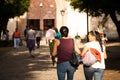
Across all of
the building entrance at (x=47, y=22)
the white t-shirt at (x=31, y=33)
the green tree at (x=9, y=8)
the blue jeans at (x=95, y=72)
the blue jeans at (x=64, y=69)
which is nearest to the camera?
the blue jeans at (x=95, y=72)

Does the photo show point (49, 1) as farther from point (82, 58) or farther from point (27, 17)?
point (82, 58)

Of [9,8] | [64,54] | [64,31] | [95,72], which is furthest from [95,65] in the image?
[9,8]

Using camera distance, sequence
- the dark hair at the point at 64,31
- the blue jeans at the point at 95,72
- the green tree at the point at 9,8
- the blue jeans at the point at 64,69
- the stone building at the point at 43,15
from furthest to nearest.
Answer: the stone building at the point at 43,15
the green tree at the point at 9,8
the dark hair at the point at 64,31
the blue jeans at the point at 64,69
the blue jeans at the point at 95,72

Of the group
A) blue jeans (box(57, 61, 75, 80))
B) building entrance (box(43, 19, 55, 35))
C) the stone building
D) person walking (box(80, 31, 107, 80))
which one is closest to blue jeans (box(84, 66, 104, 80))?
person walking (box(80, 31, 107, 80))

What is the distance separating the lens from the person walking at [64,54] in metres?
10.4

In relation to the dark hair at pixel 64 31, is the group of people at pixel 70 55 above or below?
below

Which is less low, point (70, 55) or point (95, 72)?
point (70, 55)

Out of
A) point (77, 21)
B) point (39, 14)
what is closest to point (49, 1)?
point (39, 14)

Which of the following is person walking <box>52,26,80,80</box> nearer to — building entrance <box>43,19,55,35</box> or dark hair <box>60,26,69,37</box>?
dark hair <box>60,26,69,37</box>

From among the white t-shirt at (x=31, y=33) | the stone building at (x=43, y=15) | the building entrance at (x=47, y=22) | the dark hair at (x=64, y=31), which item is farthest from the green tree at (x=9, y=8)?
the dark hair at (x=64, y=31)

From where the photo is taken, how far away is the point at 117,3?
72.5ft

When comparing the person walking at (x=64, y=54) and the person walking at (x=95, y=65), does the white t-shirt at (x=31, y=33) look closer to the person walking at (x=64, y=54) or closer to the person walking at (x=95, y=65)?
the person walking at (x=64, y=54)

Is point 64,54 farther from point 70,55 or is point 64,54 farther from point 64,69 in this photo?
point 64,69

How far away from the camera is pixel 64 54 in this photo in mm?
10555
